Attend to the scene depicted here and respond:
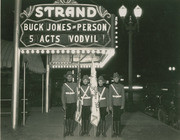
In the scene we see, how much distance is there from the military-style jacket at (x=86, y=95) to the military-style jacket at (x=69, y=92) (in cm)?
24

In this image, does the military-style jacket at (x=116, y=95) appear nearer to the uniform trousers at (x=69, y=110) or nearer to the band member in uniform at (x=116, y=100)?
the band member in uniform at (x=116, y=100)

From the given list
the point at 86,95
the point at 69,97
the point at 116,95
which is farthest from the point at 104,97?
the point at 69,97

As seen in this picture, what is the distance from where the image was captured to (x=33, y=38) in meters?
10.8

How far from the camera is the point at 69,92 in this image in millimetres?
9844

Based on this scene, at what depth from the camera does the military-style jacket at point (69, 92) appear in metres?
9.84

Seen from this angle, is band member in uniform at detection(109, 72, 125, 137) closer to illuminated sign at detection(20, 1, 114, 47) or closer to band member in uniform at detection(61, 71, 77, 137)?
band member in uniform at detection(61, 71, 77, 137)

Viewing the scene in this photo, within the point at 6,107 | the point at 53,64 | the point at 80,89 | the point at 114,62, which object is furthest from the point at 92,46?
the point at 114,62

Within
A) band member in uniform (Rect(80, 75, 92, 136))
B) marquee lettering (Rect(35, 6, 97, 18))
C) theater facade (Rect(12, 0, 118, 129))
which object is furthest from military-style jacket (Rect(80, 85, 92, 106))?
marquee lettering (Rect(35, 6, 97, 18))

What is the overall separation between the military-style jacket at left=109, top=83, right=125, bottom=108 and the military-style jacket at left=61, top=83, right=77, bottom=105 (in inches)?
46.3

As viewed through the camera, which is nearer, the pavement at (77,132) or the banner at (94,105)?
the pavement at (77,132)

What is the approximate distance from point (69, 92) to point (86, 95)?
0.56 metres

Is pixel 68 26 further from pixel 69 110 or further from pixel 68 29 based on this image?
pixel 69 110

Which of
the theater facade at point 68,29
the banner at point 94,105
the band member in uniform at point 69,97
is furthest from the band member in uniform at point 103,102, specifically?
the theater facade at point 68,29

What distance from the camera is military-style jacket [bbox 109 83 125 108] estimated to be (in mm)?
9820
